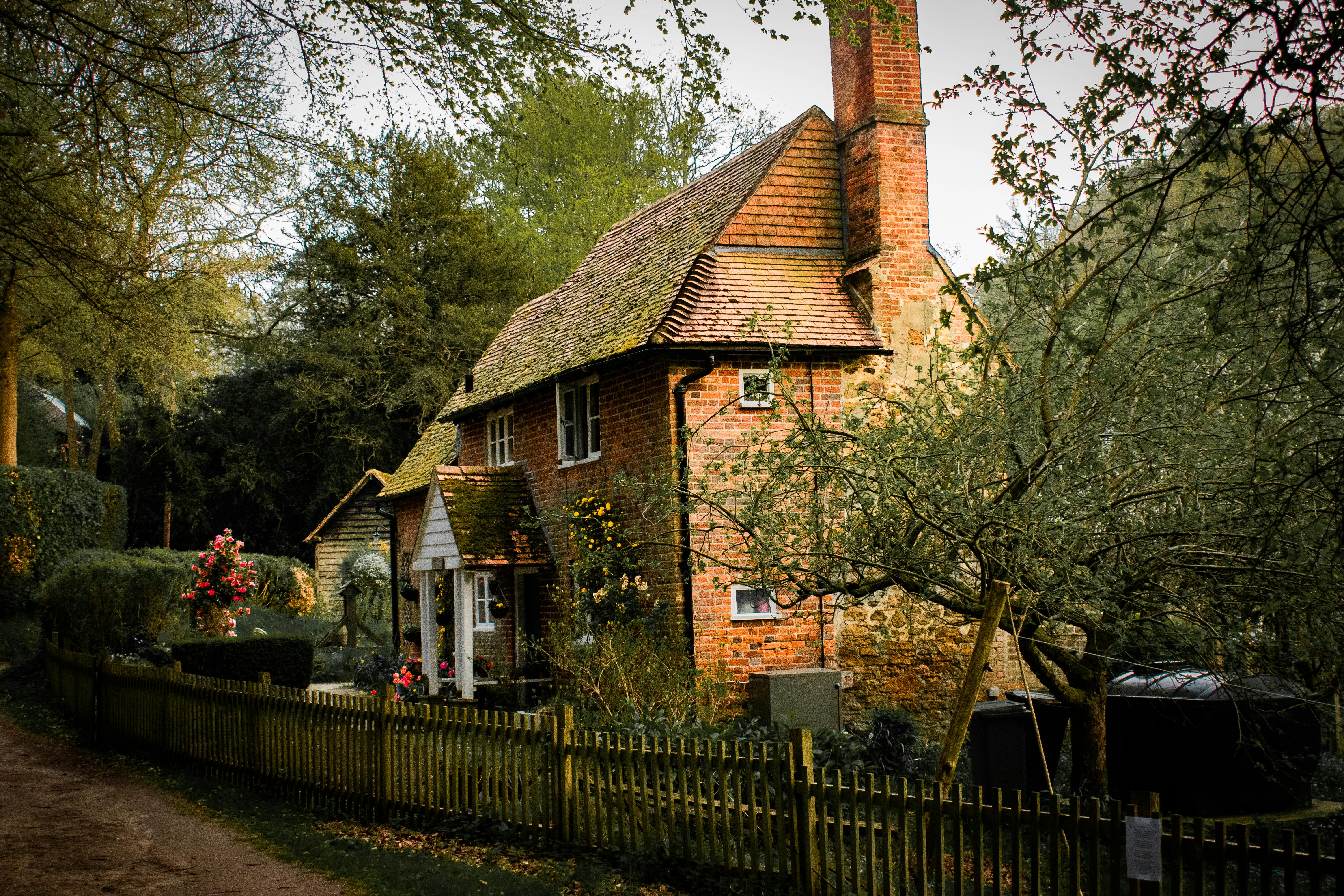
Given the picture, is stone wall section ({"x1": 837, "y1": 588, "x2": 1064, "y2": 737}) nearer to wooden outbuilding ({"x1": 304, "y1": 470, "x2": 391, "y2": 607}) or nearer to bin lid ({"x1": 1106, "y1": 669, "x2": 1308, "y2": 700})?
bin lid ({"x1": 1106, "y1": 669, "x2": 1308, "y2": 700})

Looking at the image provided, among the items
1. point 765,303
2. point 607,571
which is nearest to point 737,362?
point 765,303

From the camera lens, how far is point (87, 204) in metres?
12.3

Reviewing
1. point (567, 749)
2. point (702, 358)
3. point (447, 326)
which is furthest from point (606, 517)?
point (447, 326)

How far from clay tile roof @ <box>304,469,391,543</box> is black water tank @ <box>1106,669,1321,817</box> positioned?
22.5 meters

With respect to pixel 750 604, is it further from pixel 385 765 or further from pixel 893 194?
pixel 893 194

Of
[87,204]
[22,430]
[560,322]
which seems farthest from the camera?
[22,430]

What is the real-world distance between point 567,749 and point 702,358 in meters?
7.65

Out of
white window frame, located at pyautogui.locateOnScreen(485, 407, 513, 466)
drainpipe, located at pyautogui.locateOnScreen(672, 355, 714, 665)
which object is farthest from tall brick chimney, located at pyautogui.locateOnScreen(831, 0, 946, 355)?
white window frame, located at pyautogui.locateOnScreen(485, 407, 513, 466)

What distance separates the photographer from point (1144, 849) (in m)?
5.19

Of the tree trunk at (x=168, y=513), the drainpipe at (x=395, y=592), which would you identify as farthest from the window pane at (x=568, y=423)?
the tree trunk at (x=168, y=513)

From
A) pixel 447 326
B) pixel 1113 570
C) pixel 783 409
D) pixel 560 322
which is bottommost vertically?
pixel 1113 570

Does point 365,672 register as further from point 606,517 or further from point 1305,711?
point 1305,711

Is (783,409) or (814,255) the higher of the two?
(814,255)

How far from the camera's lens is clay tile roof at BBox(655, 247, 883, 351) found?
14.7 meters
